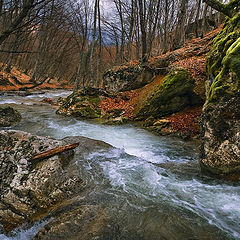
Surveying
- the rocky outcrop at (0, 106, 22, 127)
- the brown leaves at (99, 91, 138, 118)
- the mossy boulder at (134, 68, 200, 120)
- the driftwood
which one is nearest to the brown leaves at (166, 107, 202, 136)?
the mossy boulder at (134, 68, 200, 120)

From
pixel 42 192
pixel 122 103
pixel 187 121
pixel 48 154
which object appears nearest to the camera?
pixel 42 192

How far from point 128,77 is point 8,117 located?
7.99 m

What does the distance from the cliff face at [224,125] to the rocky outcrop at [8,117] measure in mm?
8083

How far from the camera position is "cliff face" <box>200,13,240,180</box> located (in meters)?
3.50

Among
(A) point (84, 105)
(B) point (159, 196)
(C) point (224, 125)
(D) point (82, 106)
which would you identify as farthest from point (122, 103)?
(B) point (159, 196)

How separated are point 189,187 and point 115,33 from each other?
22.1 meters

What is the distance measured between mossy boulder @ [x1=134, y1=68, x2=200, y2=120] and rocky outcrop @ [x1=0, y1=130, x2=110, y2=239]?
5650 mm

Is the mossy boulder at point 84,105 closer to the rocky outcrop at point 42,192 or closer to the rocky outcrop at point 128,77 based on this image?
the rocky outcrop at point 128,77

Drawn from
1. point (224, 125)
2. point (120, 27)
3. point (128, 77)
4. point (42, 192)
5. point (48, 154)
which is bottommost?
point (42, 192)

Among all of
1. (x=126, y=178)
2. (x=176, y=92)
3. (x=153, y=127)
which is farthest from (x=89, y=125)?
(x=126, y=178)

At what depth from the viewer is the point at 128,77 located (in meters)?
12.5

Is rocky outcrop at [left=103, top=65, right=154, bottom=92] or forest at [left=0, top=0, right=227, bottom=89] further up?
forest at [left=0, top=0, right=227, bottom=89]

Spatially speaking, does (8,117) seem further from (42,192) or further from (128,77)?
(128,77)

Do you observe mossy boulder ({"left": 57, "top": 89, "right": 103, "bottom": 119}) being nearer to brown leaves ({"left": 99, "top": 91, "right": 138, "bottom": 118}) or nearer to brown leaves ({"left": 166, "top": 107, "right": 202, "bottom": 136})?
brown leaves ({"left": 99, "top": 91, "right": 138, "bottom": 118})
